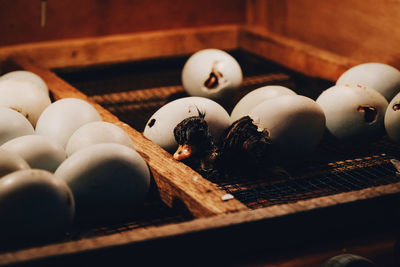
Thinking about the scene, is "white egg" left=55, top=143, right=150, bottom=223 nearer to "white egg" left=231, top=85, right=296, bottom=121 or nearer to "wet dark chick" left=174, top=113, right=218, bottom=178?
"wet dark chick" left=174, top=113, right=218, bottom=178

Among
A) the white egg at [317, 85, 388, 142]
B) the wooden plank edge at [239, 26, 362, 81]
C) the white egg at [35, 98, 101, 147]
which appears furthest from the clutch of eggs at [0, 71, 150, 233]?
the wooden plank edge at [239, 26, 362, 81]

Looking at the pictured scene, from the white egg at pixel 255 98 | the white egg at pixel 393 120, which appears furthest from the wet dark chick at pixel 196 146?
the white egg at pixel 393 120

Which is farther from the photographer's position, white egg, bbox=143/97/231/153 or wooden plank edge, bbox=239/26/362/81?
wooden plank edge, bbox=239/26/362/81

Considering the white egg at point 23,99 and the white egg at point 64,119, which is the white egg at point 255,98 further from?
the white egg at point 23,99

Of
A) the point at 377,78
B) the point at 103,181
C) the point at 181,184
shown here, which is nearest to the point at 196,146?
the point at 181,184

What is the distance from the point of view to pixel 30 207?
38.3 inches

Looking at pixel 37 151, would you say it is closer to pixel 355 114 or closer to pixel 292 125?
pixel 292 125

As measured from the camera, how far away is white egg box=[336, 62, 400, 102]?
1.66 metres

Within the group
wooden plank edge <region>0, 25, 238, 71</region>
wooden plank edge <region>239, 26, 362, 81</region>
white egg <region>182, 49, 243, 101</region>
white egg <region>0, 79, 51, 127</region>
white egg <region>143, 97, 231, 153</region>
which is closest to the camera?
white egg <region>143, 97, 231, 153</region>

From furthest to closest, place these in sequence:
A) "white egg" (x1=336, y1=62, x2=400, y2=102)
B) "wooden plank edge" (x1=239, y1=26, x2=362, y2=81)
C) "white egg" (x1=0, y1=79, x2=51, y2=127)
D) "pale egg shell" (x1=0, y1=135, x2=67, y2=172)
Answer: "wooden plank edge" (x1=239, y1=26, x2=362, y2=81) < "white egg" (x1=336, y1=62, x2=400, y2=102) < "white egg" (x1=0, y1=79, x2=51, y2=127) < "pale egg shell" (x1=0, y1=135, x2=67, y2=172)

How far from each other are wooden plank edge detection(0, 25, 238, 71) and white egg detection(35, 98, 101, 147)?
0.87 metres

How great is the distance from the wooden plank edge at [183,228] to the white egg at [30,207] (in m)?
0.11

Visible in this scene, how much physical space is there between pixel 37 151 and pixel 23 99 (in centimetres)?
40

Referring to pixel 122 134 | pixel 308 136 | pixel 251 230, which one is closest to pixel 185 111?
pixel 122 134
